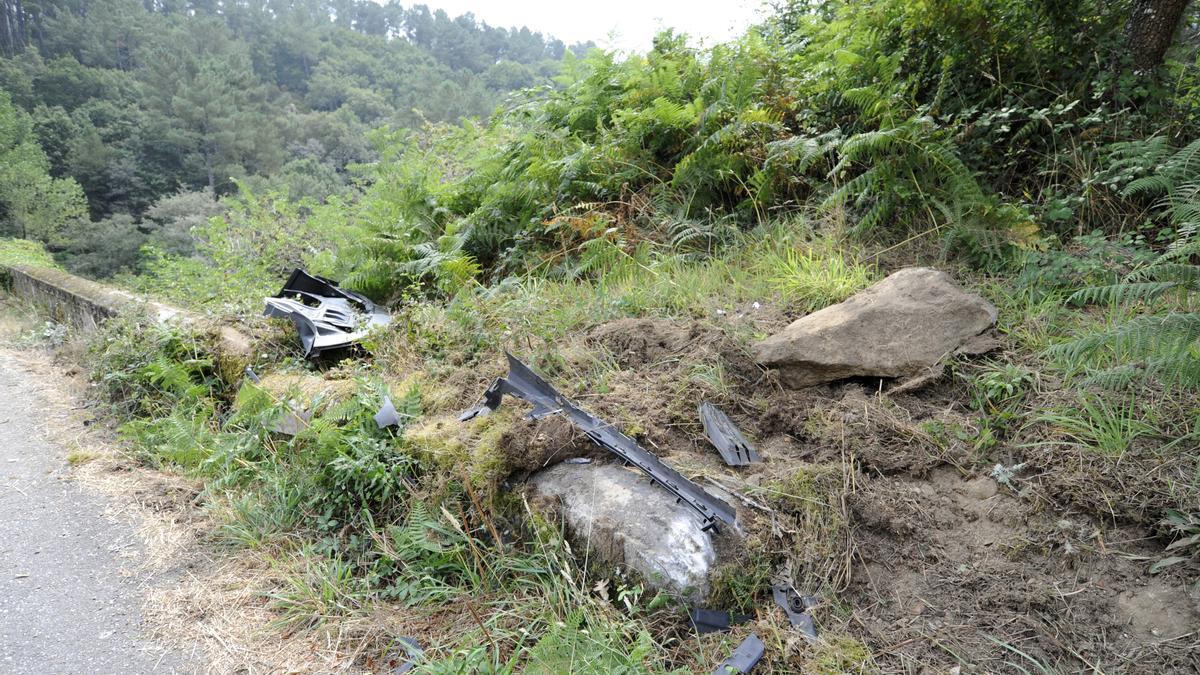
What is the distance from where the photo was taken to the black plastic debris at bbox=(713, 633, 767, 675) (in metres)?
1.95

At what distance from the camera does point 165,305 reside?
607 cm

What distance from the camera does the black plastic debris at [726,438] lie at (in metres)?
2.69

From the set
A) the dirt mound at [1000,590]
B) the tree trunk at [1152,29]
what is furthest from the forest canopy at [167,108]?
the dirt mound at [1000,590]

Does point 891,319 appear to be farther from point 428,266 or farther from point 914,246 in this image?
point 428,266

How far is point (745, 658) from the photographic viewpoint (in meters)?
1.99

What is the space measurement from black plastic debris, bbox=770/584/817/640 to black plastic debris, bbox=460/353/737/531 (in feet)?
0.91

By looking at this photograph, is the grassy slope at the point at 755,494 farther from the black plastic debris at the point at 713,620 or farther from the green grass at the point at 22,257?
the green grass at the point at 22,257

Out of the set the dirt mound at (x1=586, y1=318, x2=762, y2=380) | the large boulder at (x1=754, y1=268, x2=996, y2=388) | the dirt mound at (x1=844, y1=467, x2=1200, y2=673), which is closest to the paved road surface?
Answer: the dirt mound at (x1=586, y1=318, x2=762, y2=380)

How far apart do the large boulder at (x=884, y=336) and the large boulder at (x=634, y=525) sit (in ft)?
3.28

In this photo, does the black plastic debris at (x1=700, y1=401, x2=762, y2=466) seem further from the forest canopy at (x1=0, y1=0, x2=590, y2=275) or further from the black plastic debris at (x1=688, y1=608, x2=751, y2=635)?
the forest canopy at (x1=0, y1=0, x2=590, y2=275)

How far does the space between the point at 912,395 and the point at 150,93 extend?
168ft

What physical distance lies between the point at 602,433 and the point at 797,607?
103cm

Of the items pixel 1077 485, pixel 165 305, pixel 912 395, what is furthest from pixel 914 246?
pixel 165 305

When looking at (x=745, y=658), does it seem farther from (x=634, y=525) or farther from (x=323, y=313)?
(x=323, y=313)
